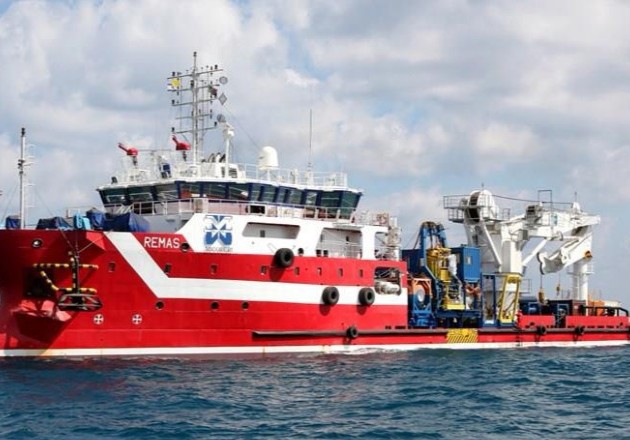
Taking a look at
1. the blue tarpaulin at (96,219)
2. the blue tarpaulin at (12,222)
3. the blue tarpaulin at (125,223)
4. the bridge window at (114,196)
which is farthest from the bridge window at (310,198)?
the blue tarpaulin at (12,222)

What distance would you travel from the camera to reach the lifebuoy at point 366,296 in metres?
28.6

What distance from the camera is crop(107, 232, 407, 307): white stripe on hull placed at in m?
24.4

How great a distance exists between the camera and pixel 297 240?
27.9m

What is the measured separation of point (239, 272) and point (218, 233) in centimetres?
131

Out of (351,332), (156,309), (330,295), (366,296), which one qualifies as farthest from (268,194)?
(156,309)

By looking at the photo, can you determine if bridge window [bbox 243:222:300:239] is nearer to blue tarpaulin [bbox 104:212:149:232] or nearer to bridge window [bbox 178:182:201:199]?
bridge window [bbox 178:182:201:199]

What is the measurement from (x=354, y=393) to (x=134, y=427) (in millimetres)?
6040

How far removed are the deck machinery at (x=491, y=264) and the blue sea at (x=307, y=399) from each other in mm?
5609

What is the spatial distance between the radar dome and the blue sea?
6438 mm

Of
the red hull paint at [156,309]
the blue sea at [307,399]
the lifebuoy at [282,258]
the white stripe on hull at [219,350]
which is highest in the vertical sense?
the lifebuoy at [282,258]

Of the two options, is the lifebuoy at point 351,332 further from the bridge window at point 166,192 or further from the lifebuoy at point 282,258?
the bridge window at point 166,192

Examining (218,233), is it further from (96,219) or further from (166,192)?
(96,219)

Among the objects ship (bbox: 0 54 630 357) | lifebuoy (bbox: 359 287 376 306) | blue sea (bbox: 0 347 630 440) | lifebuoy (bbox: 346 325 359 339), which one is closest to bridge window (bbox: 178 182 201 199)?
ship (bbox: 0 54 630 357)

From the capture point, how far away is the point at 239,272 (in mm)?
25750
